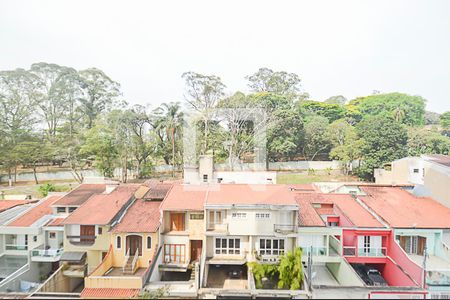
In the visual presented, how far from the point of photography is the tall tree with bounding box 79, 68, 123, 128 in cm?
3391

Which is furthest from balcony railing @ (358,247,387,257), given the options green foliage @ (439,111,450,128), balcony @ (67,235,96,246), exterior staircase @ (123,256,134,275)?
green foliage @ (439,111,450,128)

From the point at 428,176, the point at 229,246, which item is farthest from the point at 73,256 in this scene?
the point at 428,176

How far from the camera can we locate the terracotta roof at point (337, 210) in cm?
1545

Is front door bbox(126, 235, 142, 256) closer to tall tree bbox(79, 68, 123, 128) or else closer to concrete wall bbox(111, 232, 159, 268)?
concrete wall bbox(111, 232, 159, 268)

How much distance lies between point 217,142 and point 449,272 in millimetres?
21618

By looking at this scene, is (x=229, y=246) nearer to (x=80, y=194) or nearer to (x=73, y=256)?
(x=73, y=256)

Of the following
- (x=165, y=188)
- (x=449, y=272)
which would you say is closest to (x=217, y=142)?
(x=165, y=188)

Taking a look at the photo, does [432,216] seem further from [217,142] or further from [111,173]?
[111,173]

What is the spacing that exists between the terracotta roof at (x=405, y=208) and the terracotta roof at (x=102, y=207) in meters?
14.0

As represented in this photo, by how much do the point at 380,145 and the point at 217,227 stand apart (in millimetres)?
20636

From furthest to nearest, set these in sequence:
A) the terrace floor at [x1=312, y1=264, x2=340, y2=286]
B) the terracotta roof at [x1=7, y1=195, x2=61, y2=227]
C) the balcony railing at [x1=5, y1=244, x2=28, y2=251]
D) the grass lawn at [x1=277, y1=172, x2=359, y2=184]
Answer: the grass lawn at [x1=277, y1=172, x2=359, y2=184], the terracotta roof at [x1=7, y1=195, x2=61, y2=227], the balcony railing at [x1=5, y1=244, x2=28, y2=251], the terrace floor at [x1=312, y1=264, x2=340, y2=286]

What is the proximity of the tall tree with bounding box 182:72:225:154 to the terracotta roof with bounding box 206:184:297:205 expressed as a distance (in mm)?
15299

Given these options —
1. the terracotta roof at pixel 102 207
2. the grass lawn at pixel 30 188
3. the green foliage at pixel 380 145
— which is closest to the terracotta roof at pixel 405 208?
the green foliage at pixel 380 145

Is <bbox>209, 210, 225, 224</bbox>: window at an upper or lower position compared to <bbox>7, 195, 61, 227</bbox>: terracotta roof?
upper
